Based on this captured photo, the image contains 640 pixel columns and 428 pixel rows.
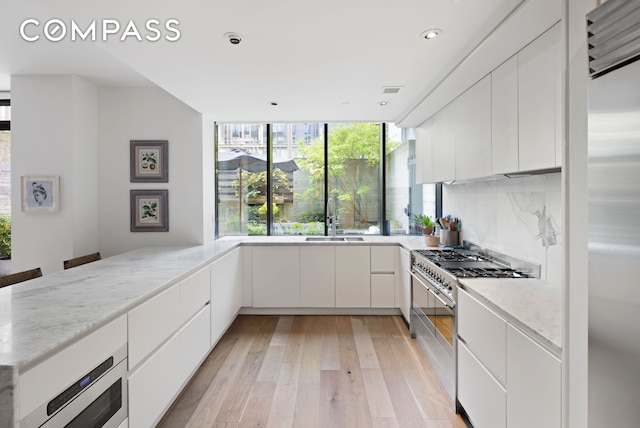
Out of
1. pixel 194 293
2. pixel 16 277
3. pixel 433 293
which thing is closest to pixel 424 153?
pixel 433 293

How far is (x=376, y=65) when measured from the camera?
247cm

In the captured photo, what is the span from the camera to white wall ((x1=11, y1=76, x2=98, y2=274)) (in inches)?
133

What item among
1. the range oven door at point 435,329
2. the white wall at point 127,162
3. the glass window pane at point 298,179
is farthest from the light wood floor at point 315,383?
the glass window pane at point 298,179

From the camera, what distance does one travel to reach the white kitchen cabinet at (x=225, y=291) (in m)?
3.02

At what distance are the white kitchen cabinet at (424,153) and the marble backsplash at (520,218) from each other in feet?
1.35

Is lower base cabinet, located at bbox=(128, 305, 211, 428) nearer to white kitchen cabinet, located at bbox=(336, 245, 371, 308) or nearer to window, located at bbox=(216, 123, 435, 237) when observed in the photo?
white kitchen cabinet, located at bbox=(336, 245, 371, 308)

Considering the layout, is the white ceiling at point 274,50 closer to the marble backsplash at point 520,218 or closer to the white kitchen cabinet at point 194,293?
the marble backsplash at point 520,218

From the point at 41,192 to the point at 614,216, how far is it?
4432 millimetres

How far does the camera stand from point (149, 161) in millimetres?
3781

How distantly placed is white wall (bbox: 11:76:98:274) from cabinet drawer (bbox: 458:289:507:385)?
3761 mm

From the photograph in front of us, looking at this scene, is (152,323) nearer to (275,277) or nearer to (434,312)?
(434,312)

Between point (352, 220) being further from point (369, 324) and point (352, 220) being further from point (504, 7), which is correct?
point (504, 7)

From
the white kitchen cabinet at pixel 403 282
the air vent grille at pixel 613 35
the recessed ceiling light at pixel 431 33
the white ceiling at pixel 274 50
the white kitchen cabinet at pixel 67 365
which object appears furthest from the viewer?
the white kitchen cabinet at pixel 403 282

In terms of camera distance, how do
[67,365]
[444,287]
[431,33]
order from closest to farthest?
[67,365] → [431,33] → [444,287]
